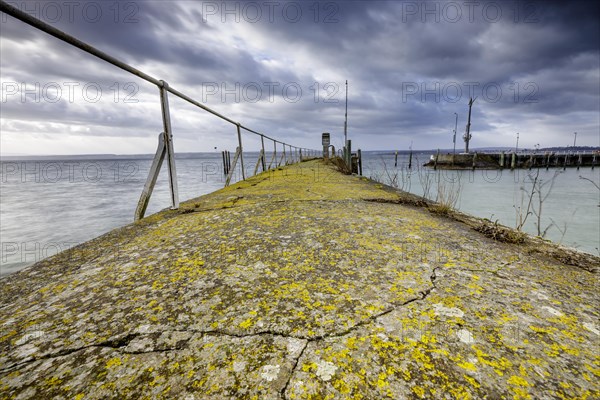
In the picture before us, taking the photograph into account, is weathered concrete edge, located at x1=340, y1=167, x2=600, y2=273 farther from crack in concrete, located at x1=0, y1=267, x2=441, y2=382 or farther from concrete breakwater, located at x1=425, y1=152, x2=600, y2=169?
concrete breakwater, located at x1=425, y1=152, x2=600, y2=169

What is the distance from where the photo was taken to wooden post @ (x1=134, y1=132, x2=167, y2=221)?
2424 mm

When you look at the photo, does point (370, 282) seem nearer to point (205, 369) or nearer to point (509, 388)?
point (509, 388)

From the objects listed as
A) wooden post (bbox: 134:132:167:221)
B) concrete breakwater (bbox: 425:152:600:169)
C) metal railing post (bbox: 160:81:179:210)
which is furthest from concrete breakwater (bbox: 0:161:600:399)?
concrete breakwater (bbox: 425:152:600:169)

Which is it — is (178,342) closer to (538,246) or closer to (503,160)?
(538,246)

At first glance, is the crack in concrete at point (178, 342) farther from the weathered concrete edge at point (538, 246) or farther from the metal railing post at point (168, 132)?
the metal railing post at point (168, 132)

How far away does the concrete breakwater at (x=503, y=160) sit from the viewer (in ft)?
110

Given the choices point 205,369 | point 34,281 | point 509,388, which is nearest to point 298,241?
point 205,369

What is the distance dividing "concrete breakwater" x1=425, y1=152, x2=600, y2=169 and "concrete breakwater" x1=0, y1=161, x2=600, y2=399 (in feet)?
107

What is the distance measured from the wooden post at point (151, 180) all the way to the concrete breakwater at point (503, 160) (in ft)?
107

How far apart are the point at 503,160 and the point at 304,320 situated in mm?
42812

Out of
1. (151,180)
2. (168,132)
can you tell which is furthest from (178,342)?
(168,132)

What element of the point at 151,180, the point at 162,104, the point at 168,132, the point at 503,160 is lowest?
the point at 151,180

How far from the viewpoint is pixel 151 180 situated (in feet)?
8.05

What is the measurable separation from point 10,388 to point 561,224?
1114 cm
